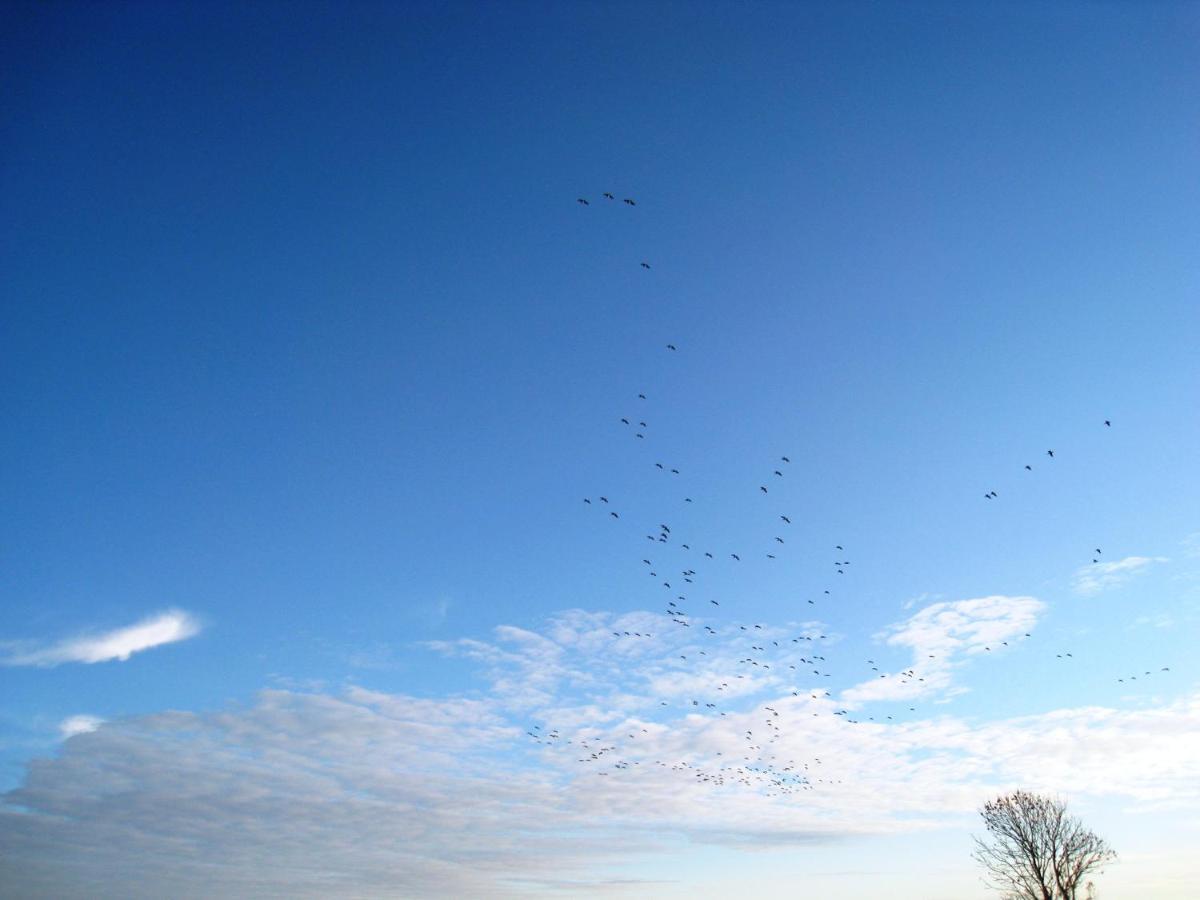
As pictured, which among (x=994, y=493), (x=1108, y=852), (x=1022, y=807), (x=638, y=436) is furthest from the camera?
(x=1022, y=807)

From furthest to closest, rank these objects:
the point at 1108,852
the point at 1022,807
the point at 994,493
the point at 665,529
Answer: the point at 1022,807
the point at 1108,852
the point at 665,529
the point at 994,493

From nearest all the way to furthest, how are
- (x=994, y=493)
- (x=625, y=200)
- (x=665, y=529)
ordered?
(x=625, y=200) → (x=994, y=493) → (x=665, y=529)

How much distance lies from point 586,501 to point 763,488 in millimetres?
10732

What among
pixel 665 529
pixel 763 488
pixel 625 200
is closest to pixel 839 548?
pixel 763 488

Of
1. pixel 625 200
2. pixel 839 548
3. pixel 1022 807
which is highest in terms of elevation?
pixel 625 200

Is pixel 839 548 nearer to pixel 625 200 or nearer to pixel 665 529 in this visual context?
pixel 665 529

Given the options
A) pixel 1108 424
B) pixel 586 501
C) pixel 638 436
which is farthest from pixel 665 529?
pixel 1108 424

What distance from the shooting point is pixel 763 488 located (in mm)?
43156

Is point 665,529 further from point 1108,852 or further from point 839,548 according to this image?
point 1108,852

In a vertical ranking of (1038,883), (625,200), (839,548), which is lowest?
(1038,883)

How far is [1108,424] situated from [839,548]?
671 inches

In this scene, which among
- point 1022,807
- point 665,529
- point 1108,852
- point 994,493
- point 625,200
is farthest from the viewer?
point 1022,807

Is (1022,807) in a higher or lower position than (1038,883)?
higher

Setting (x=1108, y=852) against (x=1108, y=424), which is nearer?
(x=1108, y=424)
